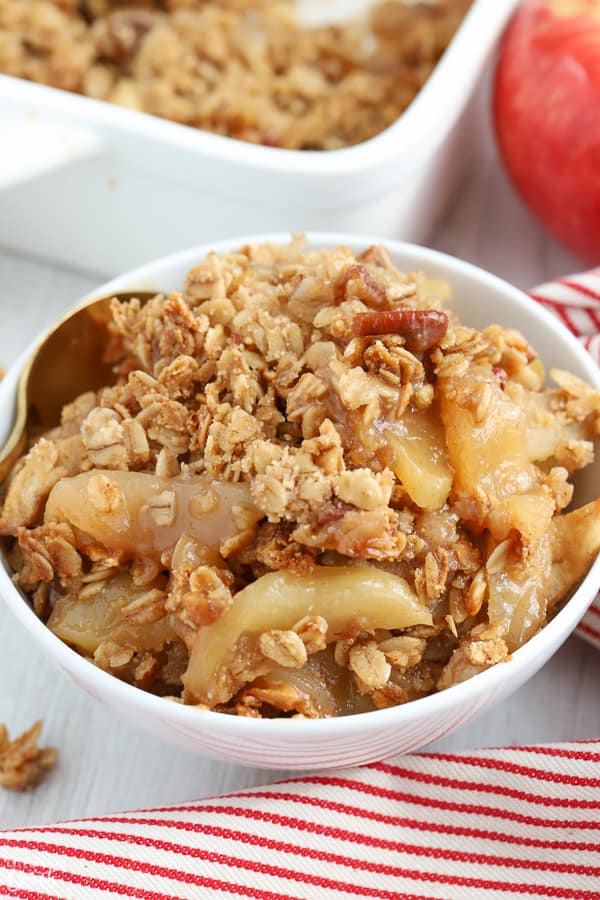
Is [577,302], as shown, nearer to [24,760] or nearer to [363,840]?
[363,840]

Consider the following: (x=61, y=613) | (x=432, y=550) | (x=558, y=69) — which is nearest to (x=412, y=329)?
(x=432, y=550)

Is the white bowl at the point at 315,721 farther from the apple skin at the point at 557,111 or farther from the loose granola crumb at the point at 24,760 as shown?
the apple skin at the point at 557,111

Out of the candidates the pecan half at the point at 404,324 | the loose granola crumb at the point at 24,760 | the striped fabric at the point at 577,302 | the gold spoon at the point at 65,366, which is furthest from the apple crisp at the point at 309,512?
the striped fabric at the point at 577,302

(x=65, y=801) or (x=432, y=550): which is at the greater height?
(x=432, y=550)

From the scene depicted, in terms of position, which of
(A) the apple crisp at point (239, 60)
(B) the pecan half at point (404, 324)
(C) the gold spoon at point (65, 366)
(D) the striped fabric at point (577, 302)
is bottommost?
(C) the gold spoon at point (65, 366)

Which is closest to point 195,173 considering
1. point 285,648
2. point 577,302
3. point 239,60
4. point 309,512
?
point 239,60

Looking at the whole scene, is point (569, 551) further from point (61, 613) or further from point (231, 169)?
point (231, 169)

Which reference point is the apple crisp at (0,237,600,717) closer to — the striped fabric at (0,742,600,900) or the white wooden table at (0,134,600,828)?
the striped fabric at (0,742,600,900)
